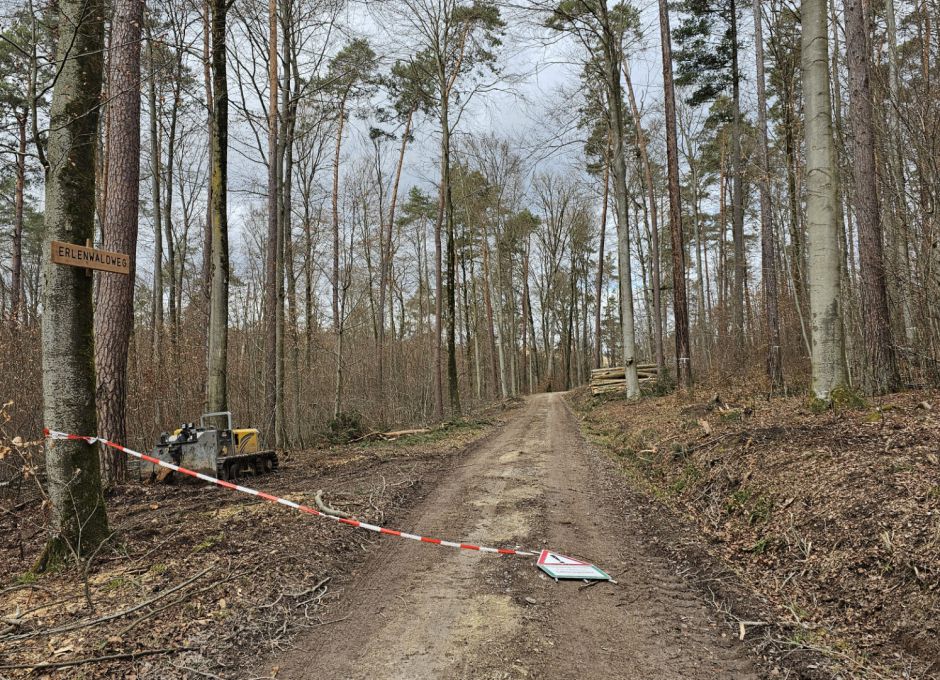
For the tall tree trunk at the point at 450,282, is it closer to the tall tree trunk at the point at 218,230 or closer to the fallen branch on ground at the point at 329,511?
the tall tree trunk at the point at 218,230

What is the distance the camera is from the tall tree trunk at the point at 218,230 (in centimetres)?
962

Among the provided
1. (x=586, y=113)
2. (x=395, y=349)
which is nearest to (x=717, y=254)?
(x=586, y=113)

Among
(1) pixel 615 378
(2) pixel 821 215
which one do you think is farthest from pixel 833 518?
(1) pixel 615 378

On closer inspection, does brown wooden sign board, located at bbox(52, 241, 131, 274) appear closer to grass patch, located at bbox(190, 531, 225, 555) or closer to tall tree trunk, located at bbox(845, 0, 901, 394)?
grass patch, located at bbox(190, 531, 225, 555)

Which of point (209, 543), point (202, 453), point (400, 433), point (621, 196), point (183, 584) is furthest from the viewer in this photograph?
point (621, 196)

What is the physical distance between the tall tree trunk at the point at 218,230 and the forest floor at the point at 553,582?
9.85 feet

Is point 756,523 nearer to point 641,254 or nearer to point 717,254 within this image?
point 641,254

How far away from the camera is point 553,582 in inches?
167

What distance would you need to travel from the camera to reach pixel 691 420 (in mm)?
9391

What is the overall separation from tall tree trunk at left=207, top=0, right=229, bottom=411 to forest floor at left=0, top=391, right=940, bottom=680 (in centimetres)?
300

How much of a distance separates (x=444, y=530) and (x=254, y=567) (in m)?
2.08

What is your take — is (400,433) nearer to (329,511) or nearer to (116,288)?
(116,288)

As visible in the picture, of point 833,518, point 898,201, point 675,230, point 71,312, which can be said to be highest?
point 675,230

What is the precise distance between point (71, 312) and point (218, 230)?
5.92 metres
